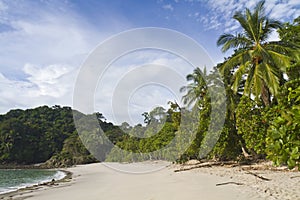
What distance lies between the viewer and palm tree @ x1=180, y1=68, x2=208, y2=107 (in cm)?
2102

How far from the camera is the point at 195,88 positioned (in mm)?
22141

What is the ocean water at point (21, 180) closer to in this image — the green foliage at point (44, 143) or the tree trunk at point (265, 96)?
the tree trunk at point (265, 96)

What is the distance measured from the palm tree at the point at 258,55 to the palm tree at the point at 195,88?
5612 mm

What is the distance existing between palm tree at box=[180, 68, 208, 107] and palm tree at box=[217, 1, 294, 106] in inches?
221

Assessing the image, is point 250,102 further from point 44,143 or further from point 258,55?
point 44,143

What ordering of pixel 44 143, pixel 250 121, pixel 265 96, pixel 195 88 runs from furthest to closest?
pixel 44 143, pixel 195 88, pixel 265 96, pixel 250 121

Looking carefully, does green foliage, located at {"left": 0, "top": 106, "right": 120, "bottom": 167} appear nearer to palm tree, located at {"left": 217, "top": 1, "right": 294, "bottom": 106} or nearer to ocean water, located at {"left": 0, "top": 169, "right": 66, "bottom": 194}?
ocean water, located at {"left": 0, "top": 169, "right": 66, "bottom": 194}

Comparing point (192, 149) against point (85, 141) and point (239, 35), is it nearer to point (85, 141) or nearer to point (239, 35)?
point (239, 35)

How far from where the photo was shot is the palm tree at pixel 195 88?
21016 millimetres

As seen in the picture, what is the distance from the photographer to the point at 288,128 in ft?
7.52

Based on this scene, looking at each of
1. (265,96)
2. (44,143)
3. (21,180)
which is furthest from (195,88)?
(44,143)

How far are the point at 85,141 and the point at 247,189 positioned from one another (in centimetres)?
4867

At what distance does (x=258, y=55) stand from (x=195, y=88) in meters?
8.63

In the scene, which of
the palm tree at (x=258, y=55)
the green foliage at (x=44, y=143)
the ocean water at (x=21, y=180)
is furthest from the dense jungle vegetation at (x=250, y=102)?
the green foliage at (x=44, y=143)
